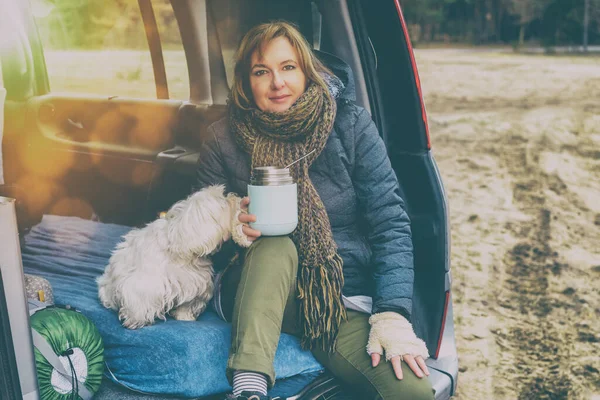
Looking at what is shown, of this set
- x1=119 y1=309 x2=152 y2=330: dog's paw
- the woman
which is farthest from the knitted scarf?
x1=119 y1=309 x2=152 y2=330: dog's paw

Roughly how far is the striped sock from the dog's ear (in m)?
0.42

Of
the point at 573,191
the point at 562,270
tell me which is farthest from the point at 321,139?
the point at 573,191

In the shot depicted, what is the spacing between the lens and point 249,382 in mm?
1921

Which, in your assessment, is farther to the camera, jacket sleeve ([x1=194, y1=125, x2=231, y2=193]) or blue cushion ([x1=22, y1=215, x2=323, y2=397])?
jacket sleeve ([x1=194, y1=125, x2=231, y2=193])

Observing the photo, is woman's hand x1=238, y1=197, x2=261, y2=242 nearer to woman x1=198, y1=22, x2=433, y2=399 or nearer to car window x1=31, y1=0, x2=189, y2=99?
woman x1=198, y1=22, x2=433, y2=399

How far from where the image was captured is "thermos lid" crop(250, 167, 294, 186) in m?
1.99

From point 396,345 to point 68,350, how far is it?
984mm

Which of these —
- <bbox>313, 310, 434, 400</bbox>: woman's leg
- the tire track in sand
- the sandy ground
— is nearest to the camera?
<bbox>313, 310, 434, 400</bbox>: woman's leg

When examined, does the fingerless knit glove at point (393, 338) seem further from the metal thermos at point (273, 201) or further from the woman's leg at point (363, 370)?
the metal thermos at point (273, 201)

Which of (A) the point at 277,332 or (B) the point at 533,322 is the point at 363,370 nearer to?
(A) the point at 277,332

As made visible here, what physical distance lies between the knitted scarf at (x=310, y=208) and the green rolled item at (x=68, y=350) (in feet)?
2.18

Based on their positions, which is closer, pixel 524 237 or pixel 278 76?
pixel 278 76

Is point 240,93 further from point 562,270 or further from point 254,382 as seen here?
point 562,270

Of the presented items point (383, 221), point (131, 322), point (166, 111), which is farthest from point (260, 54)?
point (166, 111)
